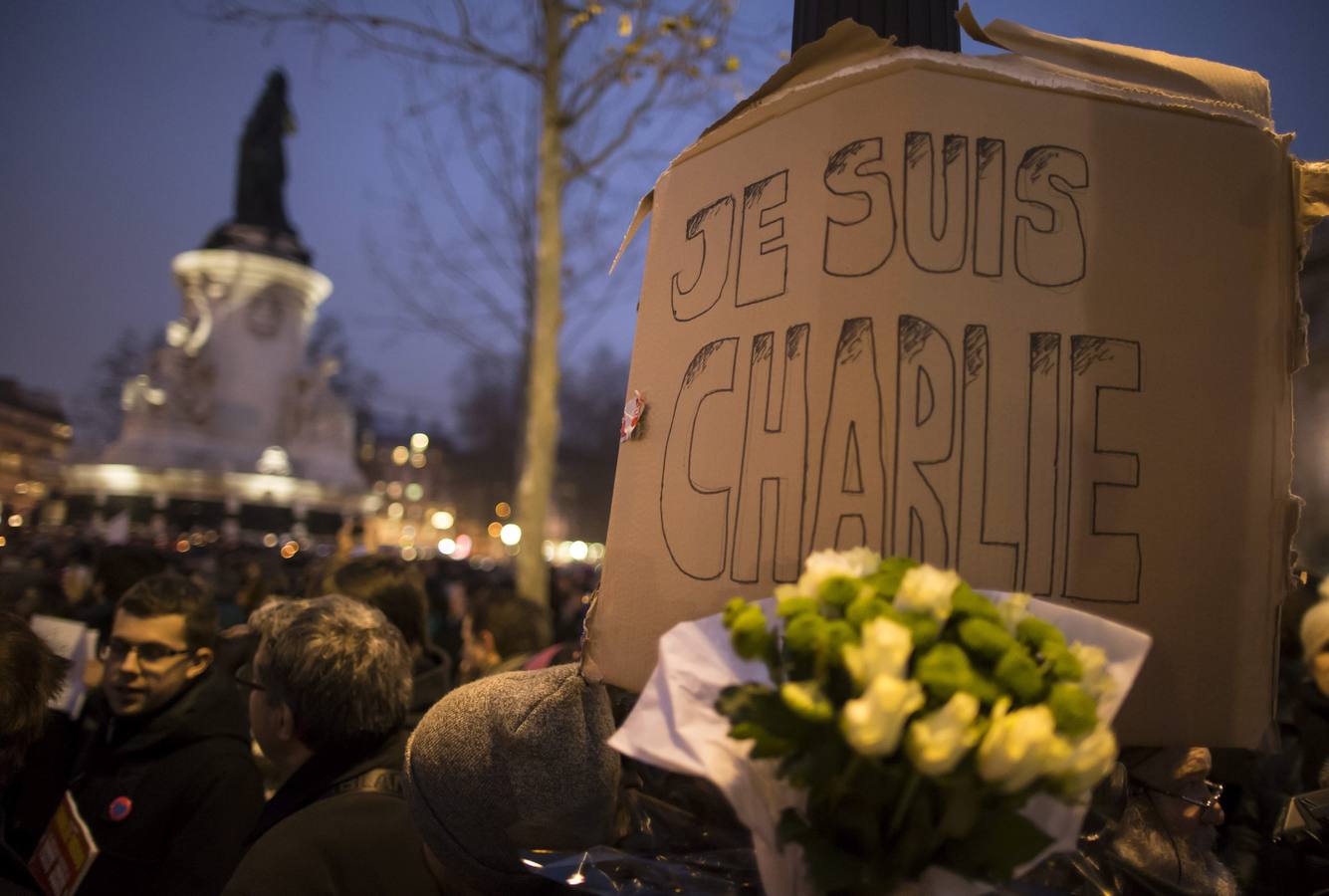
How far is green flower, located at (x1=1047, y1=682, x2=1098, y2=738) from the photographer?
1.06 m

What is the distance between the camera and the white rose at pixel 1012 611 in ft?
3.89

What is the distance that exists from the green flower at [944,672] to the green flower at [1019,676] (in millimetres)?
36

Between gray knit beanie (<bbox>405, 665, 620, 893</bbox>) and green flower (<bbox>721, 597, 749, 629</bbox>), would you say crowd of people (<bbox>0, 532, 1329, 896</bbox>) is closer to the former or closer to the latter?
gray knit beanie (<bbox>405, 665, 620, 893</bbox>)

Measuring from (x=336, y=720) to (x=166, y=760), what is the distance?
808 millimetres

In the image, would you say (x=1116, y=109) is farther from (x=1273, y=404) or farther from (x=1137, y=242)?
(x=1273, y=404)

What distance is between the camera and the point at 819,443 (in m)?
1.50

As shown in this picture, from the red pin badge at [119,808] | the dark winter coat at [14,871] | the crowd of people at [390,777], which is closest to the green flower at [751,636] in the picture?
the crowd of people at [390,777]

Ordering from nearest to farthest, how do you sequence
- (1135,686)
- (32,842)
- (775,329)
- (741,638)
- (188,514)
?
(741,638) → (1135,686) → (775,329) → (32,842) → (188,514)

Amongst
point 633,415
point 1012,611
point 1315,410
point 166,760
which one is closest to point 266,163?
point 166,760

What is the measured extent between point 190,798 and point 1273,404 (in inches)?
113

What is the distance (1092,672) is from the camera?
1.14 m

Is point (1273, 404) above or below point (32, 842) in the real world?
above

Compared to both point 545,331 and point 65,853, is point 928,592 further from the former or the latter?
point 545,331

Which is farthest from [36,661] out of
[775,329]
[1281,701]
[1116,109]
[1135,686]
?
[1281,701]
